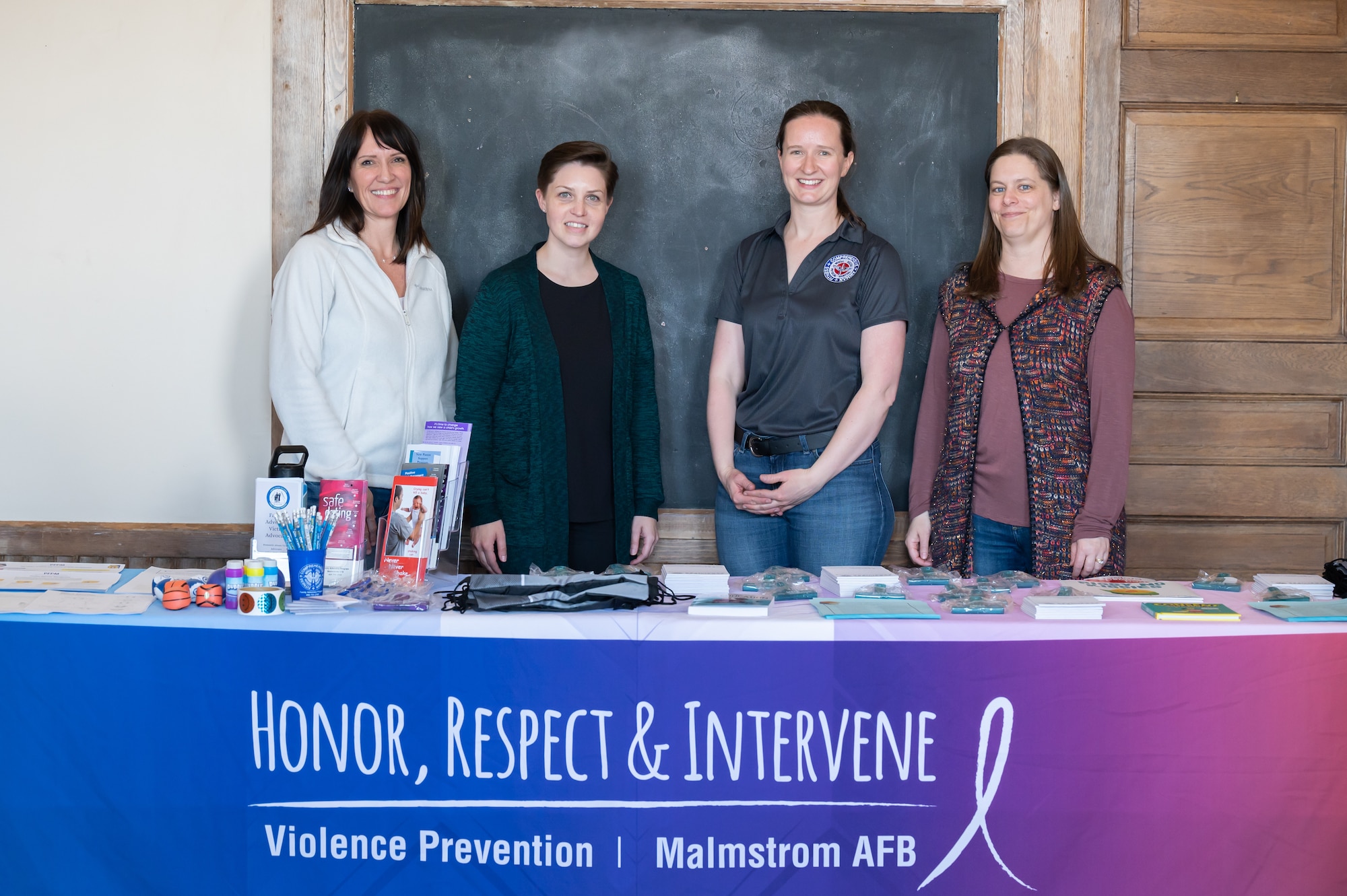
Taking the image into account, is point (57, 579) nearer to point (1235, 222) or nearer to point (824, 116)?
point (824, 116)

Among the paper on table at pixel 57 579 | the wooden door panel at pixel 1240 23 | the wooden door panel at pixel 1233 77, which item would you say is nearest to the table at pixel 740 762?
the paper on table at pixel 57 579

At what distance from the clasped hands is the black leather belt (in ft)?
0.18

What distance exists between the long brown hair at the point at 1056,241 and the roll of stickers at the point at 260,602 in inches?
68.6

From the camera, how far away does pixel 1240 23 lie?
280 centimetres

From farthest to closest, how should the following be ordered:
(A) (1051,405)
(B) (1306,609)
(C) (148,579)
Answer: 1. (A) (1051,405)
2. (C) (148,579)
3. (B) (1306,609)

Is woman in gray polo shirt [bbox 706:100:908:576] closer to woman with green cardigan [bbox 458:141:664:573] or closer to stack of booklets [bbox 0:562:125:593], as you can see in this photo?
woman with green cardigan [bbox 458:141:664:573]

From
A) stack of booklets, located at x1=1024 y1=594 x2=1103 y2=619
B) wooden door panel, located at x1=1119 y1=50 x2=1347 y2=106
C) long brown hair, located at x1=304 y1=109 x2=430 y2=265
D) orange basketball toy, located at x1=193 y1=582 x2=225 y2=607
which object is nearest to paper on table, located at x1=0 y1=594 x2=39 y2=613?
orange basketball toy, located at x1=193 y1=582 x2=225 y2=607

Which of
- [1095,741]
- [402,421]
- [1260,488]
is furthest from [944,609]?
[1260,488]

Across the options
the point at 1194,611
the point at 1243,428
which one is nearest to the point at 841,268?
the point at 1194,611

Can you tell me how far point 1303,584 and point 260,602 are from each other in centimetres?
198

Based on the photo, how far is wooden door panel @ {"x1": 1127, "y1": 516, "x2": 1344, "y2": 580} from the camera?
113 inches

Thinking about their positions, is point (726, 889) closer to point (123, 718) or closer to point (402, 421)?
point (123, 718)

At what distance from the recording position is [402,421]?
7.83 feet

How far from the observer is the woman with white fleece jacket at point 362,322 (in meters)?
2.29
